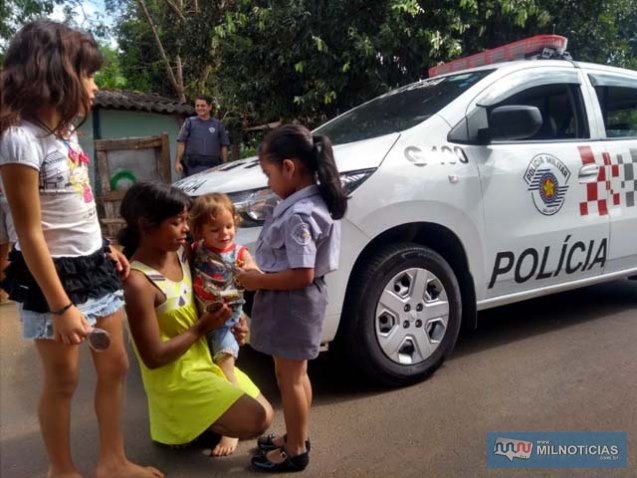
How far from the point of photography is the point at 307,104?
7.28 meters

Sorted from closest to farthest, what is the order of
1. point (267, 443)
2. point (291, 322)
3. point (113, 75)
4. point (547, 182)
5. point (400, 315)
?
point (291, 322) < point (267, 443) < point (400, 315) < point (547, 182) < point (113, 75)

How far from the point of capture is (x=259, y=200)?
2.90 metres

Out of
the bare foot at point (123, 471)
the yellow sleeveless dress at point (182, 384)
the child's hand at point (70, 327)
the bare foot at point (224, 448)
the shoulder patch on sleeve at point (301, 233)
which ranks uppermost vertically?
the shoulder patch on sleeve at point (301, 233)

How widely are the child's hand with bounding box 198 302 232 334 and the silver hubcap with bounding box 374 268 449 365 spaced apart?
2.81 feet

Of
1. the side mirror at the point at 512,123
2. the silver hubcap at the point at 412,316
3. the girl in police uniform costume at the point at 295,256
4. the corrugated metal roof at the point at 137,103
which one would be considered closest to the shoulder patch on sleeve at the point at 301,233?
the girl in police uniform costume at the point at 295,256

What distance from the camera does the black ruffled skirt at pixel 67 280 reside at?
1869 millimetres

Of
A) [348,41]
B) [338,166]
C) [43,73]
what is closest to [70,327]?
[43,73]

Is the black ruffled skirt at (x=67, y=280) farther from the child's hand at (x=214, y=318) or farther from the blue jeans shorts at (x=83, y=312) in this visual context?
the child's hand at (x=214, y=318)

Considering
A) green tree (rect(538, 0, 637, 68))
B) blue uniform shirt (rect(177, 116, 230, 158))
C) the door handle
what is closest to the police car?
the door handle

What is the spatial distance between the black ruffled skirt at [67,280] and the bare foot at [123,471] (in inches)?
26.4

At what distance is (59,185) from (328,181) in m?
0.89

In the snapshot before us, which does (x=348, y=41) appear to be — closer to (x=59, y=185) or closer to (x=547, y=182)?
(x=547, y=182)

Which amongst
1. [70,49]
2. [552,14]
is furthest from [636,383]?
→ [552,14]

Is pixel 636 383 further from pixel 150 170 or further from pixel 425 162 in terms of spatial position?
pixel 150 170
